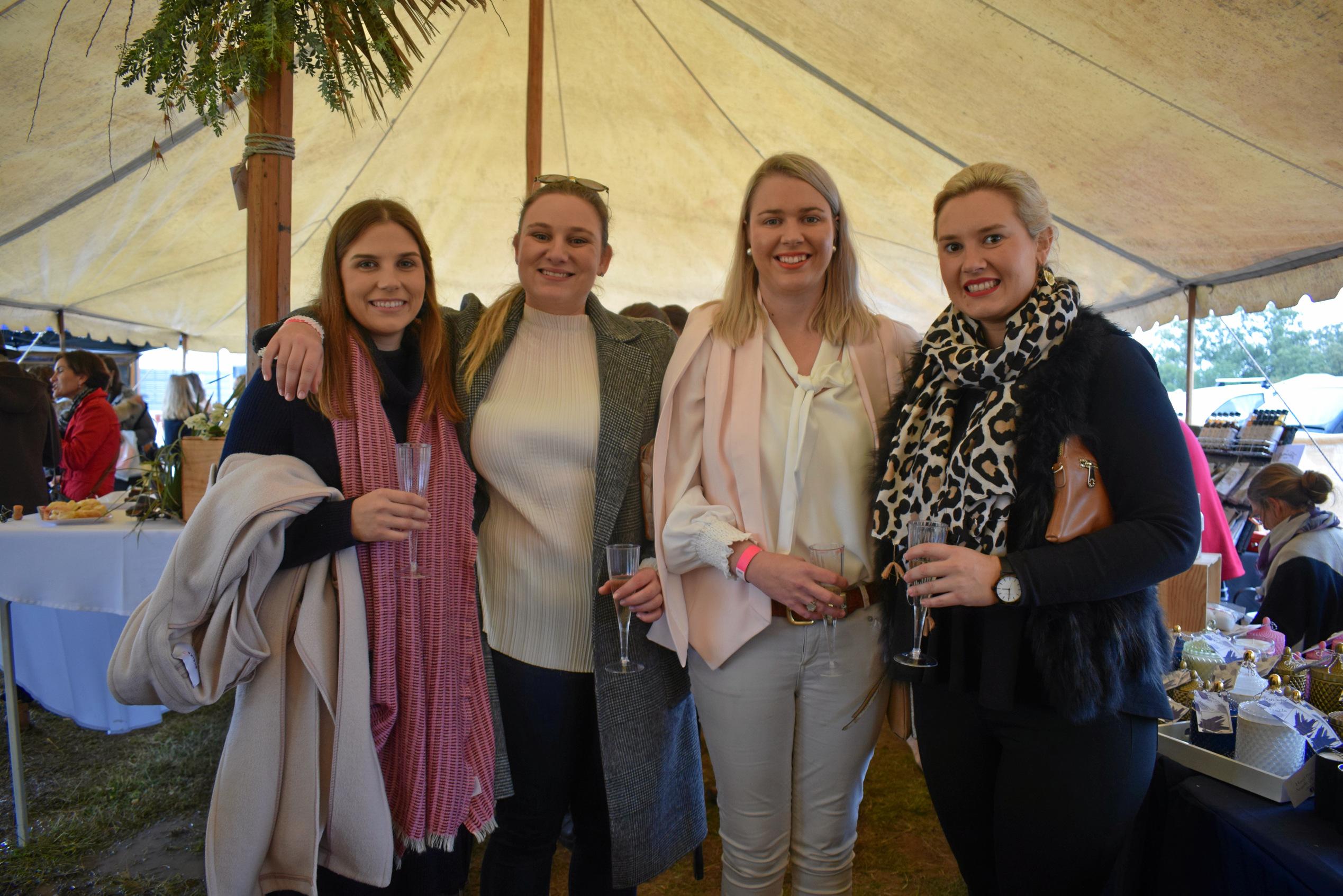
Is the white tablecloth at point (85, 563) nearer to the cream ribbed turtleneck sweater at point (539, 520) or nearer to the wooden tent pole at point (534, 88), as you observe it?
the cream ribbed turtleneck sweater at point (539, 520)

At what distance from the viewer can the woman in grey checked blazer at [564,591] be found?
187cm

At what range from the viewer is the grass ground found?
274 centimetres

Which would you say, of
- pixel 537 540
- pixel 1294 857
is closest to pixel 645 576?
pixel 537 540

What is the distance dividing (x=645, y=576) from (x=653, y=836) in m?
0.64

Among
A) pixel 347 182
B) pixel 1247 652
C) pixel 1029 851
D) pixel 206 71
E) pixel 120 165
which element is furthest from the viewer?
pixel 347 182

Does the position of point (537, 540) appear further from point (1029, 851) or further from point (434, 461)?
point (1029, 851)

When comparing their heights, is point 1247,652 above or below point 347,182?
below

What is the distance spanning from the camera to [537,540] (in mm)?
1876

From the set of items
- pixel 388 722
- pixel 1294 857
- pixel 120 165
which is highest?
pixel 120 165

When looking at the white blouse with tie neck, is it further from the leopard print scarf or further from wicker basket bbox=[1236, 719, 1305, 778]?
wicker basket bbox=[1236, 719, 1305, 778]

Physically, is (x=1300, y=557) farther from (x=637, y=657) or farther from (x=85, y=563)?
(x=85, y=563)

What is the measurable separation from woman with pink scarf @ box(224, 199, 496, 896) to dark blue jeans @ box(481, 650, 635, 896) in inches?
2.6

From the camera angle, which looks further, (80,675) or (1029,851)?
(80,675)

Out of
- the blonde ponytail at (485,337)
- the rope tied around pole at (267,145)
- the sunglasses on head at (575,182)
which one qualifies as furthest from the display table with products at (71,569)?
the sunglasses on head at (575,182)
